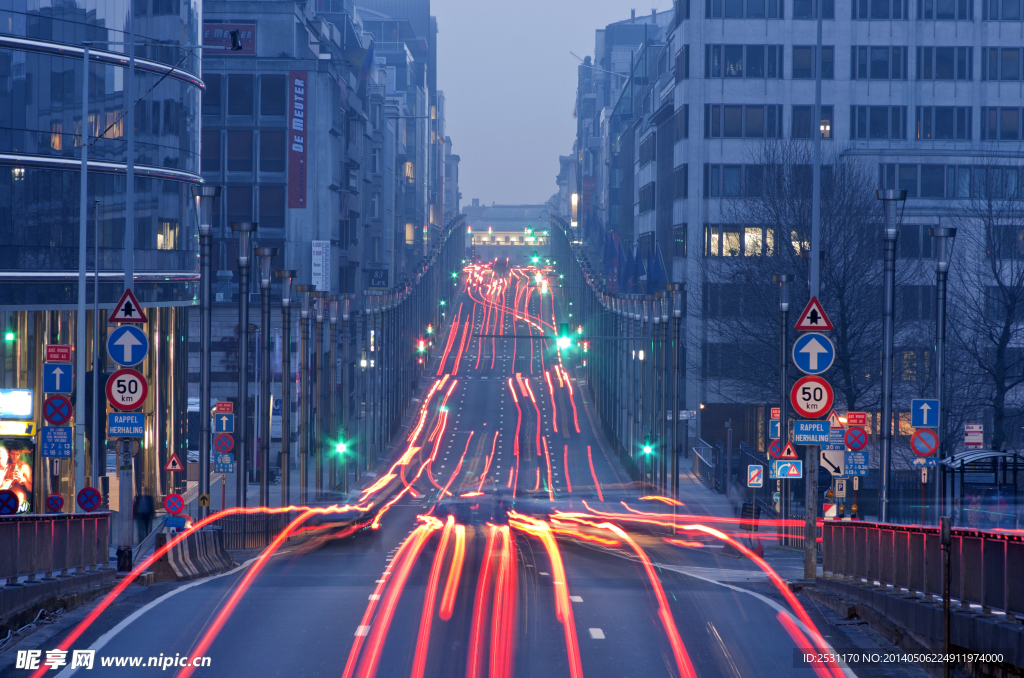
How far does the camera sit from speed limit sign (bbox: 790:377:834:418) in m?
19.8

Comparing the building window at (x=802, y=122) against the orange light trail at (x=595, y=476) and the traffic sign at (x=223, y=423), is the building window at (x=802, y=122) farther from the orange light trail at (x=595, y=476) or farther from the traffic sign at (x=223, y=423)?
the traffic sign at (x=223, y=423)

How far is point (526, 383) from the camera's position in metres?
105

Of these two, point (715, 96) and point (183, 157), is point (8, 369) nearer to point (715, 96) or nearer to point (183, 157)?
point (183, 157)

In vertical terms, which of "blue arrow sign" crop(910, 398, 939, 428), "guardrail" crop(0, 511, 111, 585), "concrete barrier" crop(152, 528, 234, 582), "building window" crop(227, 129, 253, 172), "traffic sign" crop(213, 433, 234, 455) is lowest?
"concrete barrier" crop(152, 528, 234, 582)

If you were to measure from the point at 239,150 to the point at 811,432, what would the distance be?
59346 mm

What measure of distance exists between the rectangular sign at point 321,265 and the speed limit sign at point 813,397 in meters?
57.0

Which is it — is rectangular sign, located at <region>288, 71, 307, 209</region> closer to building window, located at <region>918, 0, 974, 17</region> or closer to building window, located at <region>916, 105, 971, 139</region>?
building window, located at <region>916, 105, 971, 139</region>

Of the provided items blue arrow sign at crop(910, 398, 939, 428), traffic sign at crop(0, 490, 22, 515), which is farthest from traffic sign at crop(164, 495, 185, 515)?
blue arrow sign at crop(910, 398, 939, 428)

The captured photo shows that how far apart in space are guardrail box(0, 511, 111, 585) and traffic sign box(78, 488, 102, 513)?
7.15ft

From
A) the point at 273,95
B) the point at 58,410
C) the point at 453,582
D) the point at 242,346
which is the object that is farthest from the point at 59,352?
the point at 273,95

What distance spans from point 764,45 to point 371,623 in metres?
62.9

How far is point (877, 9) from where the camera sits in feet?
237

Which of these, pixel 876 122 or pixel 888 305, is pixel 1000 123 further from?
pixel 888 305

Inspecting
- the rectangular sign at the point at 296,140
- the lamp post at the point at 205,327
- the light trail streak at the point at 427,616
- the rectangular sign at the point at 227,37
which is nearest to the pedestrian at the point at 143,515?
the lamp post at the point at 205,327
